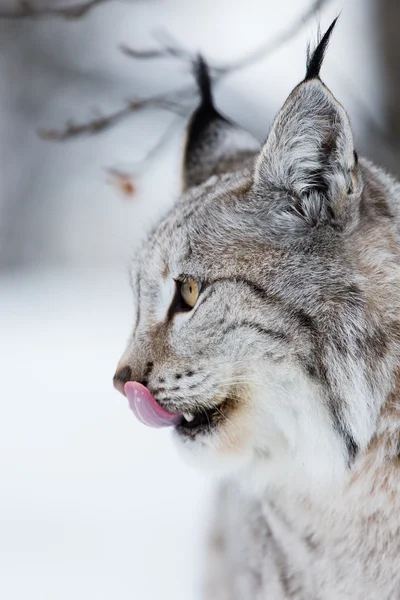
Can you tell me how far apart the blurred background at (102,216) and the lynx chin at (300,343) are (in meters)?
0.23

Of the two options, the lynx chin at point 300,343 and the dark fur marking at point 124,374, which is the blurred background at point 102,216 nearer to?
the lynx chin at point 300,343

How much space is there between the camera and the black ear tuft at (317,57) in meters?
1.06

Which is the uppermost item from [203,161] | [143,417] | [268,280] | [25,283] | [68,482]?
[203,161]

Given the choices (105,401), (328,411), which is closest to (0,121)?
(105,401)

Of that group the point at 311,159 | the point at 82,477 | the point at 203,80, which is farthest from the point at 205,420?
the point at 82,477

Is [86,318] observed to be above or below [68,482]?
above

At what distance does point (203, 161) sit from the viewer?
5.71ft

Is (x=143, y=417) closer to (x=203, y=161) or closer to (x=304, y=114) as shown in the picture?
(x=304, y=114)

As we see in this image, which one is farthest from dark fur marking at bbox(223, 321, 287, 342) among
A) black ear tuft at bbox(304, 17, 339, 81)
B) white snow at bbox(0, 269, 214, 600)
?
white snow at bbox(0, 269, 214, 600)

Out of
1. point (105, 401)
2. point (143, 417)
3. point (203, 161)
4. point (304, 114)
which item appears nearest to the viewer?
point (304, 114)

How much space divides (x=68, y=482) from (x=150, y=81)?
61.3 inches

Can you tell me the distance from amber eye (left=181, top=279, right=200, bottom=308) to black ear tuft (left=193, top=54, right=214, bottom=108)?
0.53 metres

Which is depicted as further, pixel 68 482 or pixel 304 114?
pixel 68 482

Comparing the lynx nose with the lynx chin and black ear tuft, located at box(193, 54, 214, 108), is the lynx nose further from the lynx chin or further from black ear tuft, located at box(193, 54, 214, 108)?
black ear tuft, located at box(193, 54, 214, 108)
